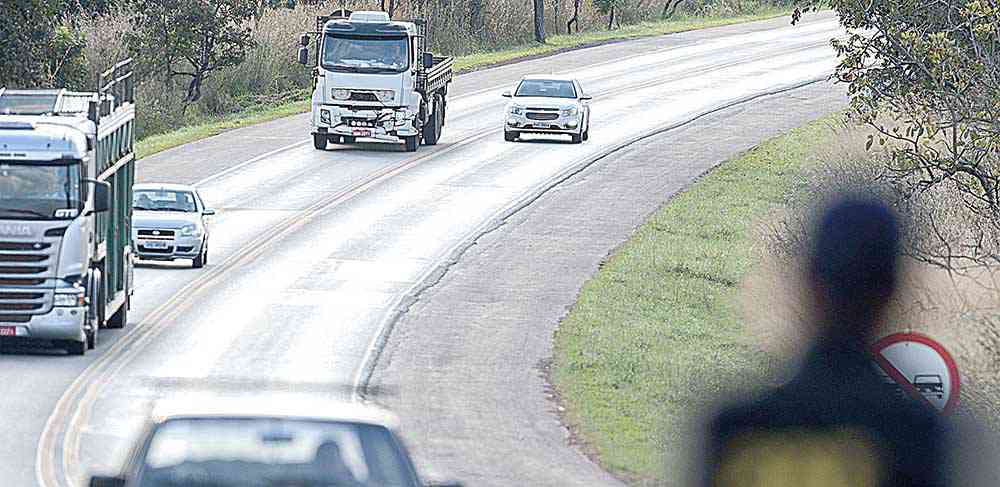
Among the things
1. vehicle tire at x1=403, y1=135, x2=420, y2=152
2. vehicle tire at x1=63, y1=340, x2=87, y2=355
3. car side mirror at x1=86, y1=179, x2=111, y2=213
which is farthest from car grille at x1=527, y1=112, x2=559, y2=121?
car side mirror at x1=86, y1=179, x2=111, y2=213

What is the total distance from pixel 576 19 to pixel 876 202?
4682 centimetres

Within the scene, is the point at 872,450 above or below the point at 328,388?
above

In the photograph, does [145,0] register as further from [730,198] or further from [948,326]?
[948,326]

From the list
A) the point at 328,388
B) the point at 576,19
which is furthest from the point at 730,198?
the point at 576,19

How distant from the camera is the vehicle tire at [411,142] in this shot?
41.4 m

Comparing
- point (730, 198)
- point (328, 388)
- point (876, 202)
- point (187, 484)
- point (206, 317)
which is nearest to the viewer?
point (187, 484)

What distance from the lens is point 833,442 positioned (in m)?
15.2

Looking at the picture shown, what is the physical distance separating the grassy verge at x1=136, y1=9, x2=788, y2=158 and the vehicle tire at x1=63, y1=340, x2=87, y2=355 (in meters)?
20.5

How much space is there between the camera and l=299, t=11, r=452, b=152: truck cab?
1567 inches

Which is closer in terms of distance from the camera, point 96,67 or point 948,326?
point 948,326

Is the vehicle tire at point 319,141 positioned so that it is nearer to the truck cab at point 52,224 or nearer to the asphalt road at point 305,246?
the asphalt road at point 305,246

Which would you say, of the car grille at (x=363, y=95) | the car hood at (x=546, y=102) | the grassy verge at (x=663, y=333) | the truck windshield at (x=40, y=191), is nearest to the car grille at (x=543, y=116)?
the car hood at (x=546, y=102)

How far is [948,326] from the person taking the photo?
65.0ft

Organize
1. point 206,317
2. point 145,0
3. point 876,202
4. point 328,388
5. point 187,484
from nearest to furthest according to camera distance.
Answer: point 187,484, point 328,388, point 206,317, point 876,202, point 145,0
